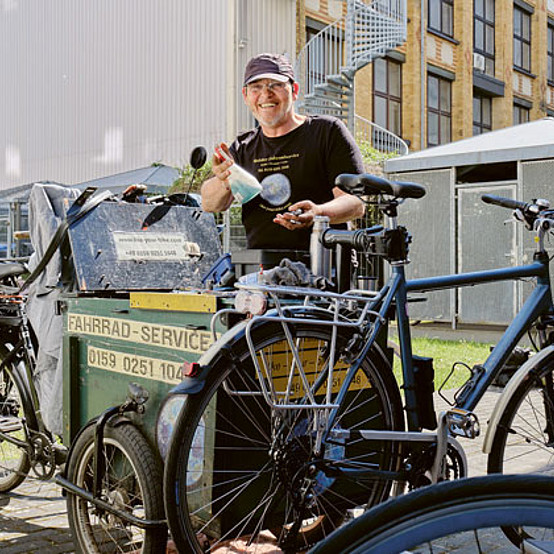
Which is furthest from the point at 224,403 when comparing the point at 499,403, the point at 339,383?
the point at 499,403

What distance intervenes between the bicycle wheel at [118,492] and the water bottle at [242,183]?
1157 mm

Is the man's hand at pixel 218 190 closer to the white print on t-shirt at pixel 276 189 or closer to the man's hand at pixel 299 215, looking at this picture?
the white print on t-shirt at pixel 276 189

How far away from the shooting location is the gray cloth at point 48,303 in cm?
401

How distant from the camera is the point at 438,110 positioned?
83.3ft

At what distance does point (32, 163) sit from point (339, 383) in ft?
79.1

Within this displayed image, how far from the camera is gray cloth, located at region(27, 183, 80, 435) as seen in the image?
401 centimetres

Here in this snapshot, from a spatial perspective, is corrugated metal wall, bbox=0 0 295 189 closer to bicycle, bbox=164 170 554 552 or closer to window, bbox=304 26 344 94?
window, bbox=304 26 344 94

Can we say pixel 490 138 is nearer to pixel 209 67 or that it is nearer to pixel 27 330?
pixel 209 67

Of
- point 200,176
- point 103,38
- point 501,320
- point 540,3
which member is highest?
point 540,3

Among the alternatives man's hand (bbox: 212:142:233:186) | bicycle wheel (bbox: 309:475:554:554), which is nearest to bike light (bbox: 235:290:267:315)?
man's hand (bbox: 212:142:233:186)

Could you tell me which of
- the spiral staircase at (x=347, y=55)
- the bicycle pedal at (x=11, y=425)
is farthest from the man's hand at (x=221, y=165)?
the spiral staircase at (x=347, y=55)

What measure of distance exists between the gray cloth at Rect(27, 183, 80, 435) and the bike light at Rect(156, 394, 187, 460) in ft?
3.21

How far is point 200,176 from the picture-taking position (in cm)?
1655

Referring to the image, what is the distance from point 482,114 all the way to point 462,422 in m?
26.2
